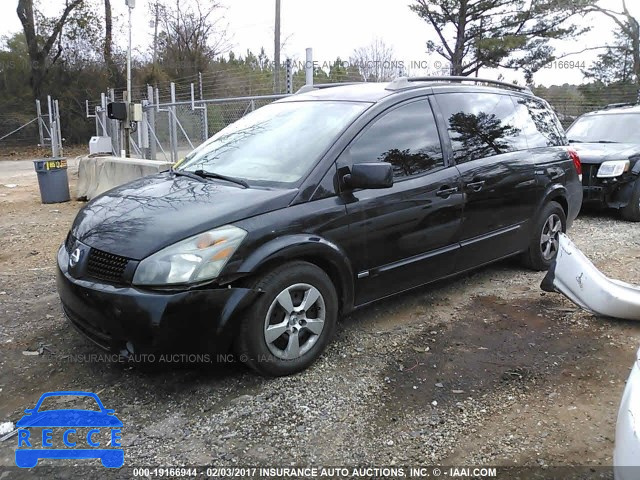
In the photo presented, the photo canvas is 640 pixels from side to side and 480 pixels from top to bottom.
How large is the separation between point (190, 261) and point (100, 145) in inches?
504

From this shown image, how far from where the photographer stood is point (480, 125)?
183 inches

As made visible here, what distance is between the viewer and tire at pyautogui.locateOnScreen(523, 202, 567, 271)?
17.1 ft

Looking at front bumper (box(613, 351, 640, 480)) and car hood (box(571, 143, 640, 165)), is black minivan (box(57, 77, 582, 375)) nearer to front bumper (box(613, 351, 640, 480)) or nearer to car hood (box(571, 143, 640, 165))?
front bumper (box(613, 351, 640, 480))

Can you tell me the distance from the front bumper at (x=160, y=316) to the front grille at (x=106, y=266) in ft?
0.16

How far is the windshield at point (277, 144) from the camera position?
362 cm

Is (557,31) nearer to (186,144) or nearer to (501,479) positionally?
(186,144)

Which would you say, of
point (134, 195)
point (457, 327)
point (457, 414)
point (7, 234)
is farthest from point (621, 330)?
point (7, 234)

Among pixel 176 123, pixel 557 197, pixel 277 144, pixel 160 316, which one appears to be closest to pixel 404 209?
pixel 277 144

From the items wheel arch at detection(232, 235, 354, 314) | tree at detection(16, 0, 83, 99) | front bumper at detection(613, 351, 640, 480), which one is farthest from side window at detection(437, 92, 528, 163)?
tree at detection(16, 0, 83, 99)

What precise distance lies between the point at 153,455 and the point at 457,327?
2.42 metres

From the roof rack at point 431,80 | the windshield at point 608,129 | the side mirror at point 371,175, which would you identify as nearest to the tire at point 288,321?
the side mirror at point 371,175

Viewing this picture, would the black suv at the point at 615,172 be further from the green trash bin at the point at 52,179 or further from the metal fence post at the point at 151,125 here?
the green trash bin at the point at 52,179

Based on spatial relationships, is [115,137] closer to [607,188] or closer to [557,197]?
[607,188]

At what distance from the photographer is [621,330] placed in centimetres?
404
